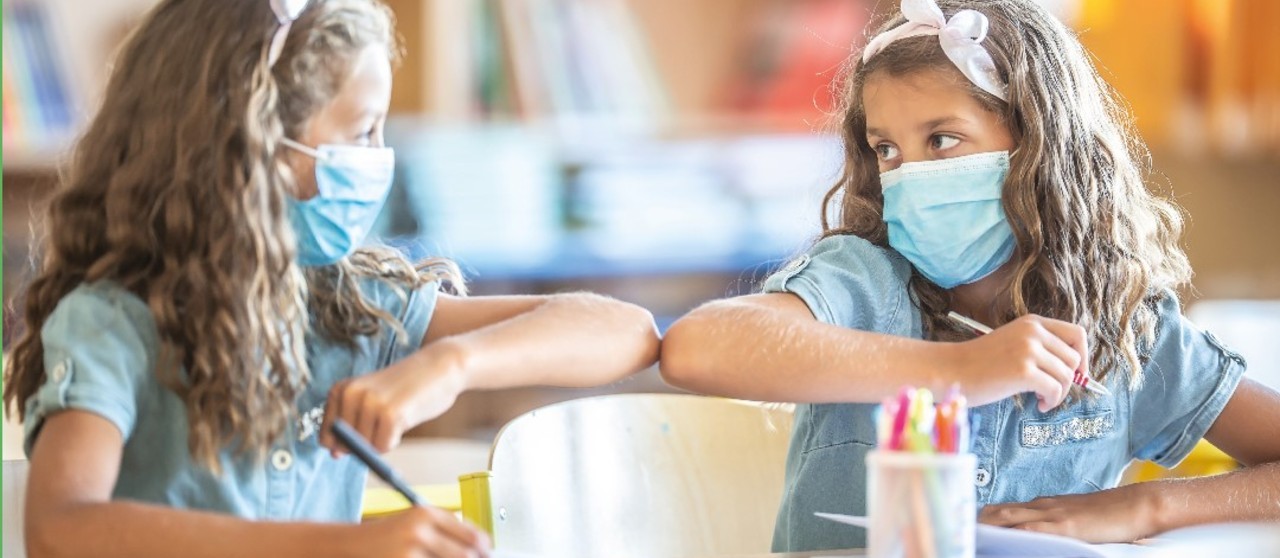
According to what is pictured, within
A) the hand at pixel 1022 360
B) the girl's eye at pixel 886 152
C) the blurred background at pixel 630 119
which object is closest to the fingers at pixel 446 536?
the hand at pixel 1022 360

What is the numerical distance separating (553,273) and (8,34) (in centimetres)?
114

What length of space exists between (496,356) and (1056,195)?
0.58 m

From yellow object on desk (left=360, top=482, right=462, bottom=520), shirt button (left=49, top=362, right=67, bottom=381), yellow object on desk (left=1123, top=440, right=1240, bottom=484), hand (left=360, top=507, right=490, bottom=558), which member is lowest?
yellow object on desk (left=1123, top=440, right=1240, bottom=484)

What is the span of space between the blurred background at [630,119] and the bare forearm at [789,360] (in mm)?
1526

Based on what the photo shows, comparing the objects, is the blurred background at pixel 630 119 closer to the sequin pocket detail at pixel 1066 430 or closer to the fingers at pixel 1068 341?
the sequin pocket detail at pixel 1066 430

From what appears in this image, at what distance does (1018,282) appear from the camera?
4.33ft

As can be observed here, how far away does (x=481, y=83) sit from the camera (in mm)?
2820

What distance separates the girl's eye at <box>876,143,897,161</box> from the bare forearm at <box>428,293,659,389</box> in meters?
0.31

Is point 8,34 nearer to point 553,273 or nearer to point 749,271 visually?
point 553,273

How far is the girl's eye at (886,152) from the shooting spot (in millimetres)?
1338

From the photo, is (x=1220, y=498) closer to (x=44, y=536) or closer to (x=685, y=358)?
(x=685, y=358)

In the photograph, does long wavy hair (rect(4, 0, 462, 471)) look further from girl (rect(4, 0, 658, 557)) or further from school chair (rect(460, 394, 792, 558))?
school chair (rect(460, 394, 792, 558))

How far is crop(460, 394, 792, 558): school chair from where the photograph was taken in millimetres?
1379

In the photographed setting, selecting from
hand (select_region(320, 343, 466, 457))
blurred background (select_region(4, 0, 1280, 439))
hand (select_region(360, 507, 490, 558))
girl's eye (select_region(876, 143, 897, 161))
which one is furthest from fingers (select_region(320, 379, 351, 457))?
blurred background (select_region(4, 0, 1280, 439))
